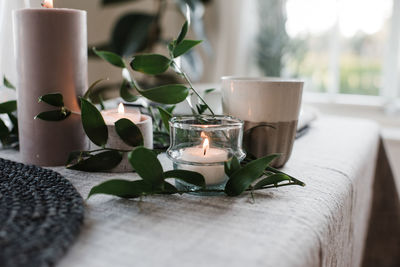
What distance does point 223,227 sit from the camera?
0.34 meters

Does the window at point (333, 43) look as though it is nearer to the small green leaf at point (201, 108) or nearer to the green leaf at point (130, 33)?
the green leaf at point (130, 33)

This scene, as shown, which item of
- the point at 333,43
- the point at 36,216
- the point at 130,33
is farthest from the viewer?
the point at 333,43

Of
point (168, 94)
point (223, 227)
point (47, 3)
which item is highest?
A: point (47, 3)

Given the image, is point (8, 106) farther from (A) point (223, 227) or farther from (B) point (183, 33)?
(A) point (223, 227)

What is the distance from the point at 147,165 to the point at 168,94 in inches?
4.9

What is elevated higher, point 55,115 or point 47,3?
point 47,3

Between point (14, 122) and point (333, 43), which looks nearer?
point (14, 122)

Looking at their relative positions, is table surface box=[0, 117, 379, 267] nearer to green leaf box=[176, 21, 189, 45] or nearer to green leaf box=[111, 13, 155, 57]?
green leaf box=[176, 21, 189, 45]

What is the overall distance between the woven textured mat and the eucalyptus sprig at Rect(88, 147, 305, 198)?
38mm

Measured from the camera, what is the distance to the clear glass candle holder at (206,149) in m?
0.43

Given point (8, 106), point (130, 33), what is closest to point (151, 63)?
point (8, 106)

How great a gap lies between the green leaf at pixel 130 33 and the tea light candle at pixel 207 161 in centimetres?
116

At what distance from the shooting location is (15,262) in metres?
0.25

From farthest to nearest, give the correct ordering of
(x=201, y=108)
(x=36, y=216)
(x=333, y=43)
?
(x=333, y=43), (x=201, y=108), (x=36, y=216)
